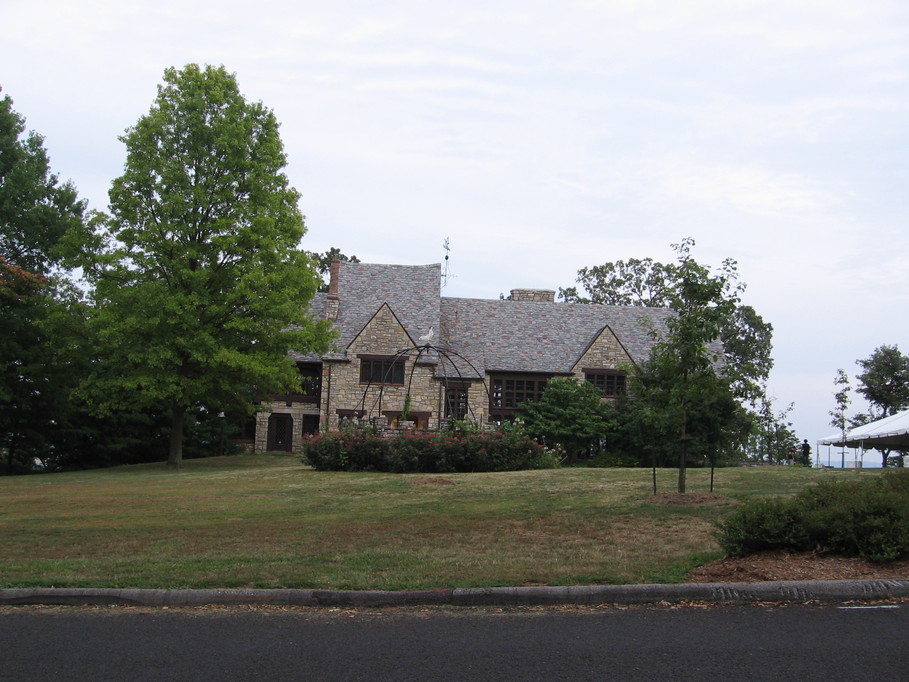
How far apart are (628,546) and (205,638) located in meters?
5.22

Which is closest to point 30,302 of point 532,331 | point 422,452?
point 422,452

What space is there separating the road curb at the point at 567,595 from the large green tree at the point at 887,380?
41.1m

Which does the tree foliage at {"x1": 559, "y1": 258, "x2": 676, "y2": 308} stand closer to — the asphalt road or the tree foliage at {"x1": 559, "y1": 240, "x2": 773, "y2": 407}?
the tree foliage at {"x1": 559, "y1": 240, "x2": 773, "y2": 407}

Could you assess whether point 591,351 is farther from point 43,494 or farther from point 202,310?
point 43,494

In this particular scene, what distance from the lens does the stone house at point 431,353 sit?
127ft

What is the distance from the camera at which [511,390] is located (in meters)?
40.9

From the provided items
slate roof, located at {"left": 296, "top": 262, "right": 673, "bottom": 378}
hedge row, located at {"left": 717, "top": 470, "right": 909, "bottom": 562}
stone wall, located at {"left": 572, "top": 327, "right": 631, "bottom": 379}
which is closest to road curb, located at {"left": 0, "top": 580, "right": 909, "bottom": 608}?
hedge row, located at {"left": 717, "top": 470, "right": 909, "bottom": 562}

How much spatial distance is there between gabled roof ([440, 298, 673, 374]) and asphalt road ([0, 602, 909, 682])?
33.3 metres

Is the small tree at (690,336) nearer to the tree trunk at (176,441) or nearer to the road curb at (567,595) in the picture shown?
the road curb at (567,595)

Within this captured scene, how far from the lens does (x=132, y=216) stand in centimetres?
2812

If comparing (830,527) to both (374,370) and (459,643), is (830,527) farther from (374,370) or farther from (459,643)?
(374,370)

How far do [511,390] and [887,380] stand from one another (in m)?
20.7

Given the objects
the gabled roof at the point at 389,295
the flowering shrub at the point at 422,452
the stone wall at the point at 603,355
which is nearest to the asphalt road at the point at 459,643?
the flowering shrub at the point at 422,452

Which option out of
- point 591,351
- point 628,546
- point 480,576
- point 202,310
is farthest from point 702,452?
point 480,576
